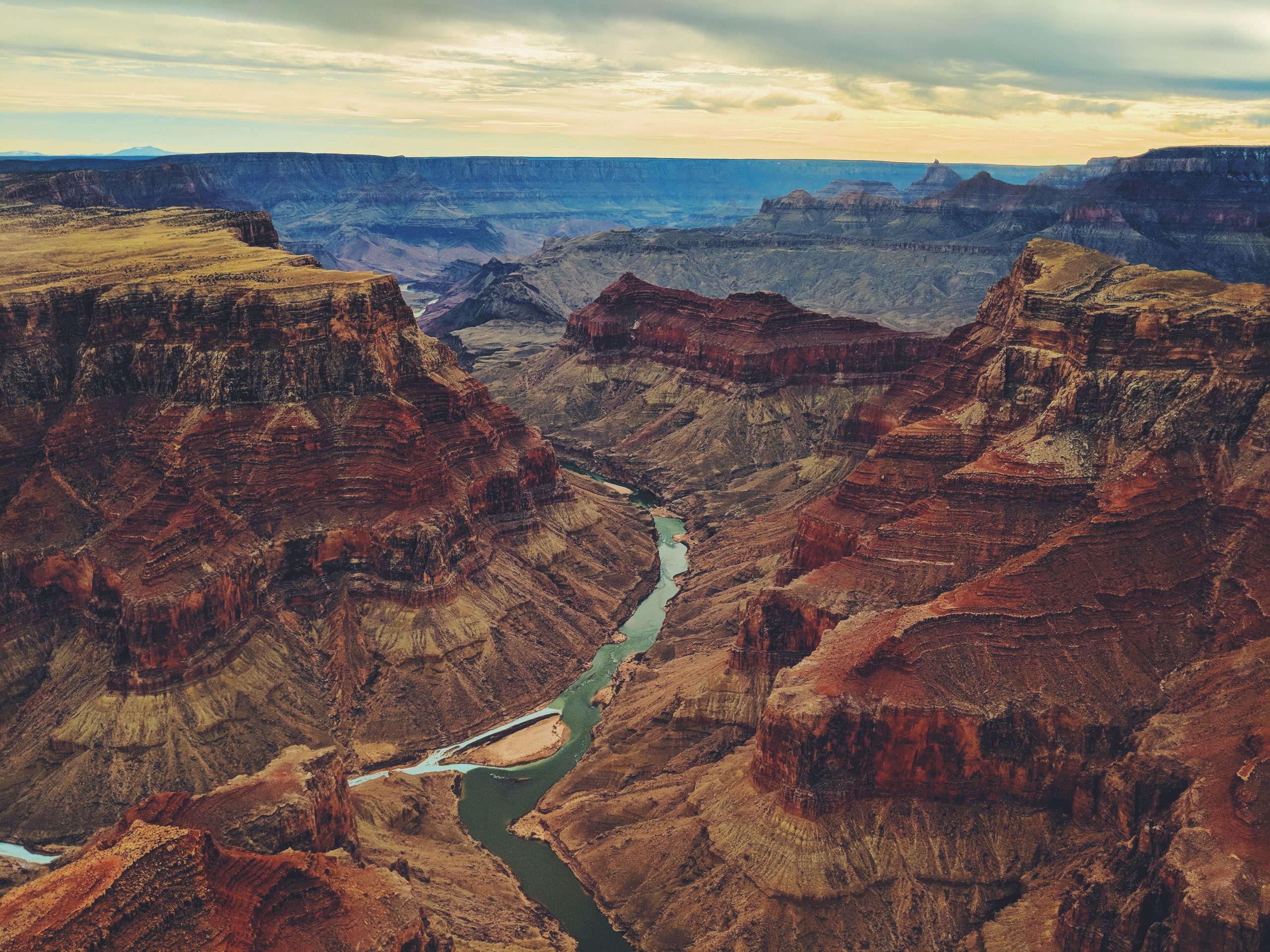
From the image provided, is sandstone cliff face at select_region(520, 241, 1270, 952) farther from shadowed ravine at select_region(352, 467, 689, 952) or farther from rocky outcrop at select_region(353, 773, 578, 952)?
rocky outcrop at select_region(353, 773, 578, 952)

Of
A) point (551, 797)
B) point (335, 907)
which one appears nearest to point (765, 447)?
point (551, 797)

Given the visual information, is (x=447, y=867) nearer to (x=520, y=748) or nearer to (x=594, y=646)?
(x=520, y=748)

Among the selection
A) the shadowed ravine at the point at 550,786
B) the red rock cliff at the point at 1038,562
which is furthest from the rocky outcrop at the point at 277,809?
the red rock cliff at the point at 1038,562

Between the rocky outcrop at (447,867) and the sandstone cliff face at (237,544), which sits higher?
the sandstone cliff face at (237,544)

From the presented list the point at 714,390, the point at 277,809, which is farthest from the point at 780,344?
the point at 277,809

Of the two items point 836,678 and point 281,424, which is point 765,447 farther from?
point 836,678

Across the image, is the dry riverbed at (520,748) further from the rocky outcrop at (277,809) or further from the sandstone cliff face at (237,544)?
the rocky outcrop at (277,809)
